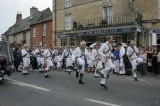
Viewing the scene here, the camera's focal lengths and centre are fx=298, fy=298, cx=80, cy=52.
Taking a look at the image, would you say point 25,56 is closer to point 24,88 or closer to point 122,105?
point 24,88

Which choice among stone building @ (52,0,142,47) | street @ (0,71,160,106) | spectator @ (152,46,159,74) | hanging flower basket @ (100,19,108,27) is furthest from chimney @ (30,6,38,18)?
street @ (0,71,160,106)

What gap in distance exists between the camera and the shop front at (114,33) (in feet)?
84.0

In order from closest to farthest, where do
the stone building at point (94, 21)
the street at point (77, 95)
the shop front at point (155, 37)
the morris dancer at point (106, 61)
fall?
the street at point (77, 95) → the morris dancer at point (106, 61) → the shop front at point (155, 37) → the stone building at point (94, 21)

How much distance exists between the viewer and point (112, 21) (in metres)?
29.0

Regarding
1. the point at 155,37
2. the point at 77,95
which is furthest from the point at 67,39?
the point at 77,95

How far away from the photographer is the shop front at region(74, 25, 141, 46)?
2559 centimetres

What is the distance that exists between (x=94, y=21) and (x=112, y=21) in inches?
116

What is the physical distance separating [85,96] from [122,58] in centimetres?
892

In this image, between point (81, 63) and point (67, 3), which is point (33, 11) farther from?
point (81, 63)

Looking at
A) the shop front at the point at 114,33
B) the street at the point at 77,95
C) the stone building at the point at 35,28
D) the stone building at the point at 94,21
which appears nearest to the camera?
the street at the point at 77,95

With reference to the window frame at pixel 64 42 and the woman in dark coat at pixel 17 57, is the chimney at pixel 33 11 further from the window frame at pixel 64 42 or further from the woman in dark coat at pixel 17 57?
the woman in dark coat at pixel 17 57

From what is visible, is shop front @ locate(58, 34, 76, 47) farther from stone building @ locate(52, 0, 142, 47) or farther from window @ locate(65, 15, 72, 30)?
window @ locate(65, 15, 72, 30)

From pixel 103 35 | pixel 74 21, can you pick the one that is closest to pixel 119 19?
pixel 103 35

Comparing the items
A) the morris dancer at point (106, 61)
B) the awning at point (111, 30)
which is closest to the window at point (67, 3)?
the awning at point (111, 30)
